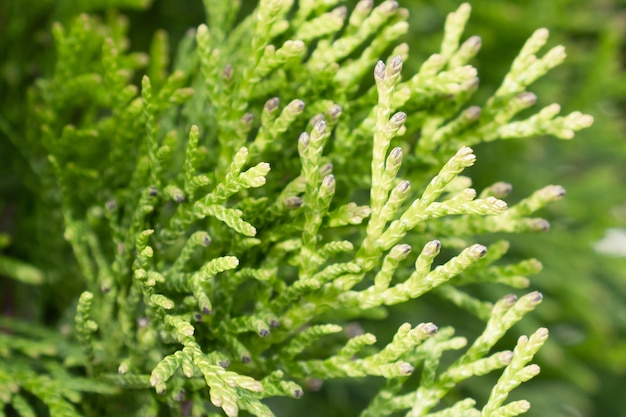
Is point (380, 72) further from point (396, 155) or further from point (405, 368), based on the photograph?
point (405, 368)

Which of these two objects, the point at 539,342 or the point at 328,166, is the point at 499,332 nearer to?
the point at 539,342

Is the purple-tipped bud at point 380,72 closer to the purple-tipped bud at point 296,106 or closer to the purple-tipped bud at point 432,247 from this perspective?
the purple-tipped bud at point 296,106

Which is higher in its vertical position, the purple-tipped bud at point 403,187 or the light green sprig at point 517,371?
the purple-tipped bud at point 403,187

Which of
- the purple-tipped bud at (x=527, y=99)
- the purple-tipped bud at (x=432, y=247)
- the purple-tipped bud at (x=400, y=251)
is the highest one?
the purple-tipped bud at (x=527, y=99)

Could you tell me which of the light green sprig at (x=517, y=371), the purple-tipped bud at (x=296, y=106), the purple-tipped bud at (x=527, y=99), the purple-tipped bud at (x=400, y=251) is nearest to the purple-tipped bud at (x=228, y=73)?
the purple-tipped bud at (x=296, y=106)

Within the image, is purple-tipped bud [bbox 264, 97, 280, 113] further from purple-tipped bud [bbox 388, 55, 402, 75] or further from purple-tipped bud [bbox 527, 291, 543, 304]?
purple-tipped bud [bbox 527, 291, 543, 304]

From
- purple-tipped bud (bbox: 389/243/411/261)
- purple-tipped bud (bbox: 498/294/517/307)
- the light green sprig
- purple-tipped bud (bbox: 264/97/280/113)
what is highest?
purple-tipped bud (bbox: 264/97/280/113)

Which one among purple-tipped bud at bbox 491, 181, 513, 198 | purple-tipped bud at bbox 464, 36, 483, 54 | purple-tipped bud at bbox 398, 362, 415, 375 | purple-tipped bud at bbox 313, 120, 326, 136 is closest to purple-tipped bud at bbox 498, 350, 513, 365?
purple-tipped bud at bbox 398, 362, 415, 375

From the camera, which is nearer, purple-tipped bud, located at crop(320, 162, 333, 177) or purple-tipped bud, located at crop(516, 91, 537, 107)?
purple-tipped bud, located at crop(320, 162, 333, 177)

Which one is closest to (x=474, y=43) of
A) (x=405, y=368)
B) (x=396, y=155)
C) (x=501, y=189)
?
(x=501, y=189)
